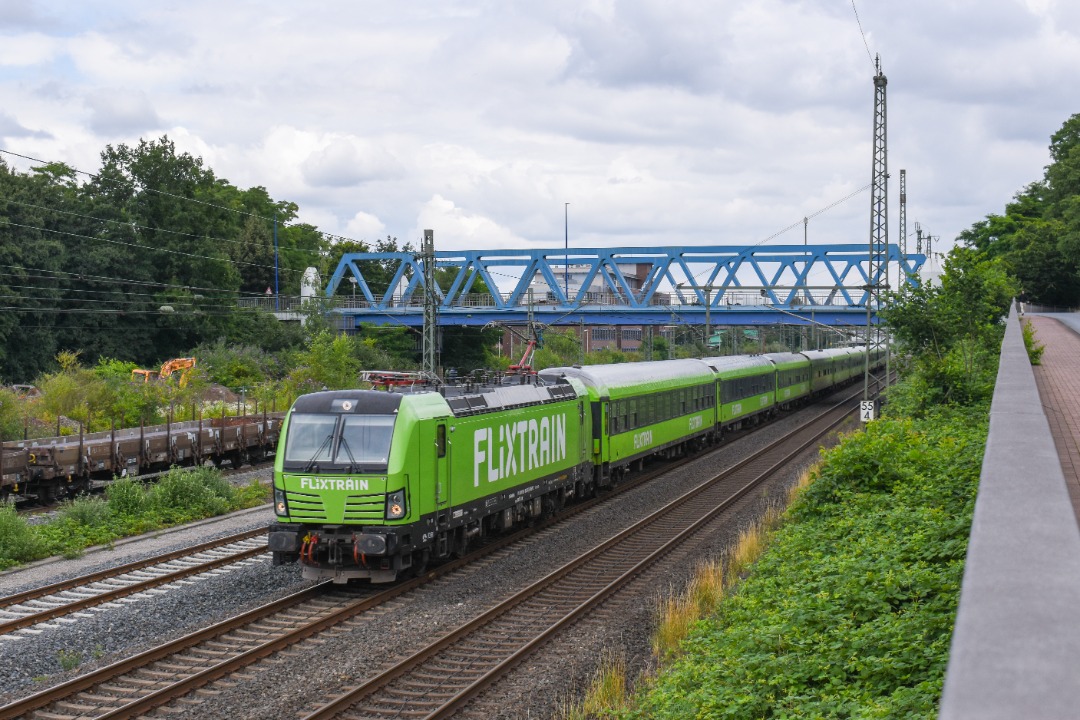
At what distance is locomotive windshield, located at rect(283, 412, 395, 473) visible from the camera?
14852 millimetres

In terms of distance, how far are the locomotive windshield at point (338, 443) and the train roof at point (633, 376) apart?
860 centimetres

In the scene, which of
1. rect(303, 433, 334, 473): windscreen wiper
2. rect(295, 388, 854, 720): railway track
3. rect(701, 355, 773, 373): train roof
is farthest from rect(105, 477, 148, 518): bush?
rect(701, 355, 773, 373): train roof

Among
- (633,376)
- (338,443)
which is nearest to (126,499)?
(338,443)

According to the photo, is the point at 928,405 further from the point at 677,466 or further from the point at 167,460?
the point at 167,460

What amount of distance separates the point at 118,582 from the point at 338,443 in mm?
4306

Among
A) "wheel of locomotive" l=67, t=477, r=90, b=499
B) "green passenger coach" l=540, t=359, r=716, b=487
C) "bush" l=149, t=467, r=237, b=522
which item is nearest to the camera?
"bush" l=149, t=467, r=237, b=522

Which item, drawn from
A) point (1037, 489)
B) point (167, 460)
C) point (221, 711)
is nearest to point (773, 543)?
point (221, 711)

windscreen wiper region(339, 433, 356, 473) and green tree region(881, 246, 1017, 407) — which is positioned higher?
green tree region(881, 246, 1017, 407)

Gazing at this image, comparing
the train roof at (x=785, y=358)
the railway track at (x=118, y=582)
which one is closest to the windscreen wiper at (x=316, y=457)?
the railway track at (x=118, y=582)

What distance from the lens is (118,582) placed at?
52.9ft

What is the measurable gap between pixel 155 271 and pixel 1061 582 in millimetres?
67212

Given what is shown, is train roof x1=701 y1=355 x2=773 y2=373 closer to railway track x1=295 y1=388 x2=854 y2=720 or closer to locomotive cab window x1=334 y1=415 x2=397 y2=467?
railway track x1=295 y1=388 x2=854 y2=720

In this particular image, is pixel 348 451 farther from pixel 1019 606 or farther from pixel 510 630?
pixel 1019 606

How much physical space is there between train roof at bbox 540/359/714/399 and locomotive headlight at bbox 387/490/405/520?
8852 millimetres
